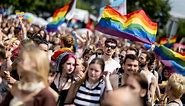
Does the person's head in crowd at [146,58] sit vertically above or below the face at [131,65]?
below

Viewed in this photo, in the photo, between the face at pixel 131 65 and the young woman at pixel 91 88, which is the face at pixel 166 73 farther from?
the young woman at pixel 91 88

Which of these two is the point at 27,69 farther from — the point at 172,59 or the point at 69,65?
the point at 172,59

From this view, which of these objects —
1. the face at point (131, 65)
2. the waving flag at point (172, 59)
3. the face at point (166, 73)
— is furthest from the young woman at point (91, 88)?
the waving flag at point (172, 59)

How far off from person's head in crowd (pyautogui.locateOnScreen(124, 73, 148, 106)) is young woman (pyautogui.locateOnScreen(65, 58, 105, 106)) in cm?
102

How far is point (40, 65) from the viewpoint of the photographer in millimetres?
5266

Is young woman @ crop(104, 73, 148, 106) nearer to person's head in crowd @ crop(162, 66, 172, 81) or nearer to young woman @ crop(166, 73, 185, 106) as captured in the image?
young woman @ crop(166, 73, 185, 106)

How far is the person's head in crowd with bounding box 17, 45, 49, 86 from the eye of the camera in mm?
5247

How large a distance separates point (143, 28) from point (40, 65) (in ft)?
22.5

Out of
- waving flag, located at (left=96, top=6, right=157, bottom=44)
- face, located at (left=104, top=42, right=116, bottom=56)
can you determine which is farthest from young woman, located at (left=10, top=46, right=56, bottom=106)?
waving flag, located at (left=96, top=6, right=157, bottom=44)

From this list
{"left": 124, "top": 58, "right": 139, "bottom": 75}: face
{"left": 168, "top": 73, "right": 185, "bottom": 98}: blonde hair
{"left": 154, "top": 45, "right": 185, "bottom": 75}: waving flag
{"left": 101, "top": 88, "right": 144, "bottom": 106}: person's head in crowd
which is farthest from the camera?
{"left": 154, "top": 45, "right": 185, "bottom": 75}: waving flag

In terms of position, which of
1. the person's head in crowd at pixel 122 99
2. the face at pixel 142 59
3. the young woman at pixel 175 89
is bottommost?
the young woman at pixel 175 89

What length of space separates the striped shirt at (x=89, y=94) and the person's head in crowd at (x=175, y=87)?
1158 millimetres

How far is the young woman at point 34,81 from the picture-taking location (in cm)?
526

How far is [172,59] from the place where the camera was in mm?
Answer: 10703
